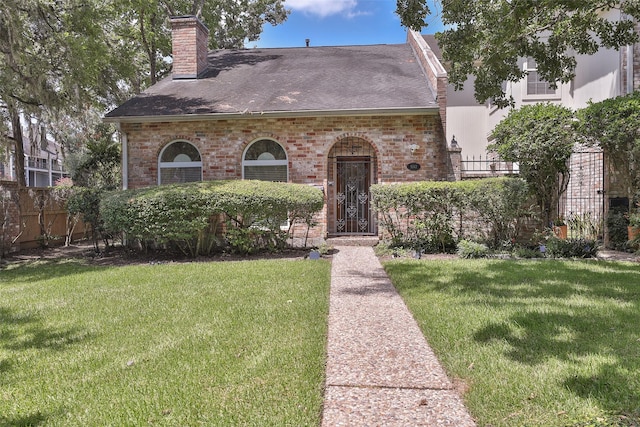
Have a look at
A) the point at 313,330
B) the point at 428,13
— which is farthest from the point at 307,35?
the point at 313,330

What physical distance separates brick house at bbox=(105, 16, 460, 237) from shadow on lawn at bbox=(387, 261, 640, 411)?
4.05 metres

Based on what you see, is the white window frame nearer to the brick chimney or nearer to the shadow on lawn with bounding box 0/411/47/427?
the brick chimney

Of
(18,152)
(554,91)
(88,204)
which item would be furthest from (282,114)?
(18,152)

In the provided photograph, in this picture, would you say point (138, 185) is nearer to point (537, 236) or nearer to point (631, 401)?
point (537, 236)

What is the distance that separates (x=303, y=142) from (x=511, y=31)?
570cm

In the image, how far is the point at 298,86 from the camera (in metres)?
12.0

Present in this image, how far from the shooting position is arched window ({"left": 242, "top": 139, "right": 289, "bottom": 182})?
1088 cm

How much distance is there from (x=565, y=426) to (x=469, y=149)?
16208 millimetres

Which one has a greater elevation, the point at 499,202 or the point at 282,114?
the point at 282,114

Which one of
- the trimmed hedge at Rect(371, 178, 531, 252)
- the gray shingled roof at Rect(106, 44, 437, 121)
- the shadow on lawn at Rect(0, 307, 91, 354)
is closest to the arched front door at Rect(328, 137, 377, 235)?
the gray shingled roof at Rect(106, 44, 437, 121)

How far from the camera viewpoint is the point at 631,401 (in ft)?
8.18

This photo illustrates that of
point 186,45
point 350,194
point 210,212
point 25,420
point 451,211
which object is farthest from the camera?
point 186,45

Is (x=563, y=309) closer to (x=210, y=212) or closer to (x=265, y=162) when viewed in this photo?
(x=210, y=212)

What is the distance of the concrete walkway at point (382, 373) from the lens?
243cm
